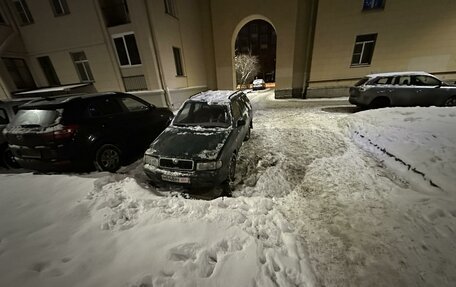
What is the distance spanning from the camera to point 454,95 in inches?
291

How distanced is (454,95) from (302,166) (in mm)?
8142

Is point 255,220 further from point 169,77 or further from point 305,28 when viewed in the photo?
point 305,28

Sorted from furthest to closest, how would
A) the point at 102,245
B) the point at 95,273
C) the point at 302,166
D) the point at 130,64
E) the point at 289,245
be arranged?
the point at 130,64, the point at 302,166, the point at 289,245, the point at 102,245, the point at 95,273

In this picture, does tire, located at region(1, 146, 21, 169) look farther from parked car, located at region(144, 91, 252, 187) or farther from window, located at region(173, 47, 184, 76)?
window, located at region(173, 47, 184, 76)

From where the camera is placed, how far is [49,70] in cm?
1248

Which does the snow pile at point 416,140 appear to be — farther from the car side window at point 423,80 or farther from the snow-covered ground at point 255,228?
the car side window at point 423,80

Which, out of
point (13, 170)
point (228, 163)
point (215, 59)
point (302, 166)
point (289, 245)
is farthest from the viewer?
point (215, 59)

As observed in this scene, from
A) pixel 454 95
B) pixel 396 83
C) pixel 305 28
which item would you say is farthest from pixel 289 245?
pixel 305 28

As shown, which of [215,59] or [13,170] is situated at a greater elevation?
[215,59]

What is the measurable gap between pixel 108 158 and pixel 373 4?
1560cm

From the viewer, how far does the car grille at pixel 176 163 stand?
10.9ft

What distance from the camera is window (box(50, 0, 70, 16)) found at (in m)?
10.7

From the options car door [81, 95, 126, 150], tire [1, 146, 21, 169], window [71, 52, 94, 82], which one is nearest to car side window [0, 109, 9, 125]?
tire [1, 146, 21, 169]

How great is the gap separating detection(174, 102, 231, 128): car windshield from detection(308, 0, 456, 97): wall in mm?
10937
